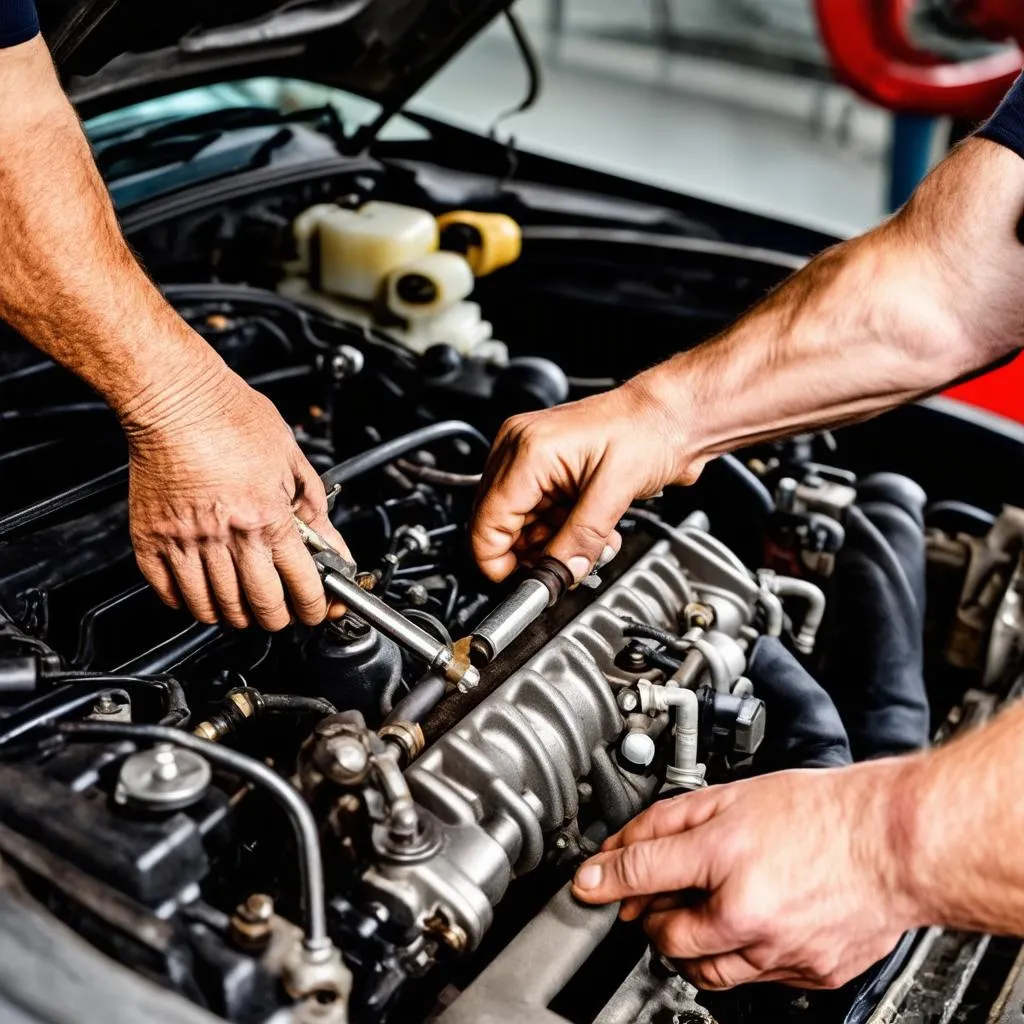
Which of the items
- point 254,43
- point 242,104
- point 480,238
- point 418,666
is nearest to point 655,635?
point 418,666

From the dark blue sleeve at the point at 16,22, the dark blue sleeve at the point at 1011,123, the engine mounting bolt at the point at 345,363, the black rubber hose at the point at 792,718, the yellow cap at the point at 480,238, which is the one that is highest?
the dark blue sleeve at the point at 16,22

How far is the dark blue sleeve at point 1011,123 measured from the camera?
1347 mm

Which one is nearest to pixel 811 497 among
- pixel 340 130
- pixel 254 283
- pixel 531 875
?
pixel 531 875

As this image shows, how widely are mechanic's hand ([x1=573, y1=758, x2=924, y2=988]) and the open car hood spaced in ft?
3.89

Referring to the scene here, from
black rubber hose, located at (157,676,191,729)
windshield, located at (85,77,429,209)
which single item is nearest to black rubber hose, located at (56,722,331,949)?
black rubber hose, located at (157,676,191,729)

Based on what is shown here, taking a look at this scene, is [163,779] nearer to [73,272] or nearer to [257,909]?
[257,909]

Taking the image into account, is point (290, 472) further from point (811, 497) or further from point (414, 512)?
point (811, 497)

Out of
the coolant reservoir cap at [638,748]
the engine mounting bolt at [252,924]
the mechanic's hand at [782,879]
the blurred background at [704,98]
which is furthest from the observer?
the blurred background at [704,98]

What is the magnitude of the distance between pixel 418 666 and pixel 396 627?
0.20m

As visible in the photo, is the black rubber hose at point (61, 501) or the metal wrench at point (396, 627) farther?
the black rubber hose at point (61, 501)

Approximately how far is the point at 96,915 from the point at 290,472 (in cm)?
48

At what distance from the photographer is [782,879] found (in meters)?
0.93

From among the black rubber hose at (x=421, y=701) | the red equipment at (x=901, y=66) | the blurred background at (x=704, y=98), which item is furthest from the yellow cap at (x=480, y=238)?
the blurred background at (x=704, y=98)

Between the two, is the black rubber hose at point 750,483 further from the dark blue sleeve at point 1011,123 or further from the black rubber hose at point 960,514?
the dark blue sleeve at point 1011,123
